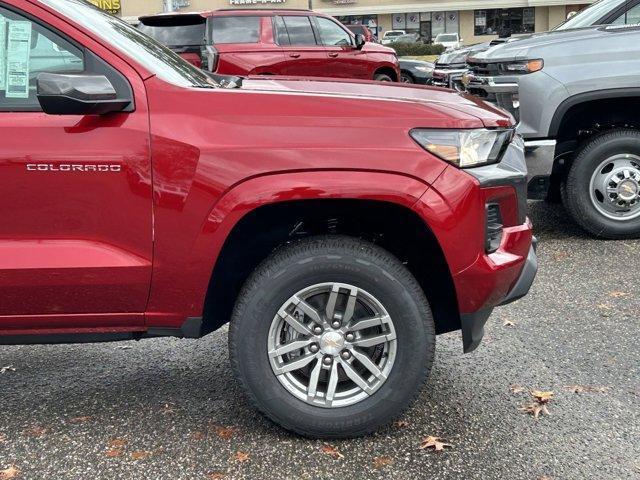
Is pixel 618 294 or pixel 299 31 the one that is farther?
pixel 299 31

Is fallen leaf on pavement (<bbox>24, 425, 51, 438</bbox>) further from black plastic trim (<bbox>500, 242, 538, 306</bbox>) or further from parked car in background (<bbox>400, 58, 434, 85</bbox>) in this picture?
parked car in background (<bbox>400, 58, 434, 85</bbox>)

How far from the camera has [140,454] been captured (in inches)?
119

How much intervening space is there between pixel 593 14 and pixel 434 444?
5133 mm

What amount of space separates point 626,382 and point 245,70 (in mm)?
9459

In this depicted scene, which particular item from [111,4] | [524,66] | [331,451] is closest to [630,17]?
[524,66]

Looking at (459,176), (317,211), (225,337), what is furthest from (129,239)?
(225,337)

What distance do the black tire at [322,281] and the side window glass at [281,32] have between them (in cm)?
1015

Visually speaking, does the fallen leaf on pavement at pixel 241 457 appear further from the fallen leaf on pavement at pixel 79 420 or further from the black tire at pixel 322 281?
the fallen leaf on pavement at pixel 79 420

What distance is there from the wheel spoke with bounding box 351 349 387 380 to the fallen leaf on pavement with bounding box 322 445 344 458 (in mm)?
351

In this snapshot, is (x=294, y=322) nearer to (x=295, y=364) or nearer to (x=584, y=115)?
(x=295, y=364)

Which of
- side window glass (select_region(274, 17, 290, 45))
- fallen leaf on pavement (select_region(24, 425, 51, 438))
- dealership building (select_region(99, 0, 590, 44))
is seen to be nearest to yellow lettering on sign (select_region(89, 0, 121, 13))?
dealership building (select_region(99, 0, 590, 44))

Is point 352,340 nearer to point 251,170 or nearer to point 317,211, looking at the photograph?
point 317,211

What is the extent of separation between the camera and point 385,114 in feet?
9.54

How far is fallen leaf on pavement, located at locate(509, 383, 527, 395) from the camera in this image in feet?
11.5
